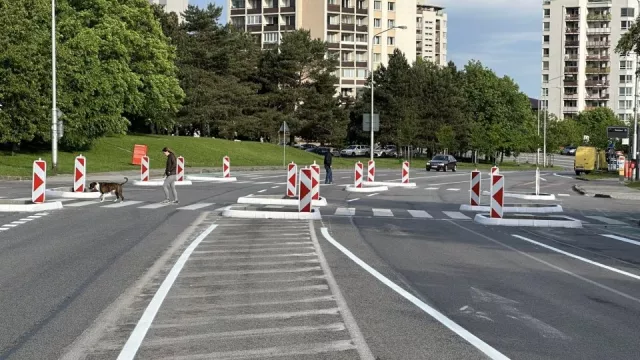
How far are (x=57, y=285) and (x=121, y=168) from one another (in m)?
42.5

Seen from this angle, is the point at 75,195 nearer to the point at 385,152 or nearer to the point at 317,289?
the point at 317,289

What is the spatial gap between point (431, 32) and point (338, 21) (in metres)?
57.7

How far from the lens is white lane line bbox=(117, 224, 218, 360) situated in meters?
6.85

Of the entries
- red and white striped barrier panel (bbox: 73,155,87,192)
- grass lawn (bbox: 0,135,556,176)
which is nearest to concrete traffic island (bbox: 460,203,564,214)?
red and white striped barrier panel (bbox: 73,155,87,192)

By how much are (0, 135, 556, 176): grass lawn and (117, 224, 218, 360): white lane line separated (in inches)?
1271

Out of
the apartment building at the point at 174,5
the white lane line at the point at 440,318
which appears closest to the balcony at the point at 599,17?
the apartment building at the point at 174,5

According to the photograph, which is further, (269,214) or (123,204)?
(123,204)

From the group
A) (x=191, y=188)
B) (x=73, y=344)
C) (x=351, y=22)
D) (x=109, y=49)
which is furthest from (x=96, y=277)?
(x=351, y=22)

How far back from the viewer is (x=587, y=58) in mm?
148375

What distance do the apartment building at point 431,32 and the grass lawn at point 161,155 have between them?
97.9 m

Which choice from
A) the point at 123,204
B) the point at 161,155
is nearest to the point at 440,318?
the point at 123,204

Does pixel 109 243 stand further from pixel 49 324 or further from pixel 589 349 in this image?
pixel 589 349

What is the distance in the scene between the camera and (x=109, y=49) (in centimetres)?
5906

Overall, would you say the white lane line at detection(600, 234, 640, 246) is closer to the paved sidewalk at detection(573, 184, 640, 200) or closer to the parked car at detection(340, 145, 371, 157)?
the paved sidewalk at detection(573, 184, 640, 200)
